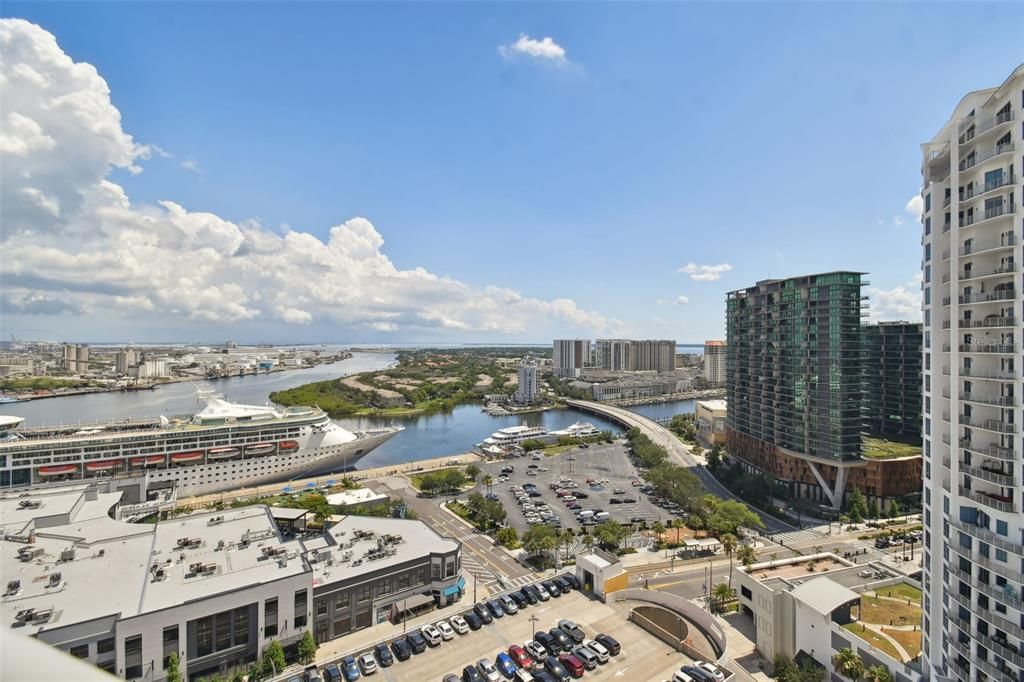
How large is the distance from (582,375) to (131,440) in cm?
5922

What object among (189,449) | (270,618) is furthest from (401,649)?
(189,449)

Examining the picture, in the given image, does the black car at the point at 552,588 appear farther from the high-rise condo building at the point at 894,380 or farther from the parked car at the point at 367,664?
the high-rise condo building at the point at 894,380

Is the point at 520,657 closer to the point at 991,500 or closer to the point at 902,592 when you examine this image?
the point at 991,500

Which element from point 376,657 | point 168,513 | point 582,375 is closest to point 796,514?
point 376,657

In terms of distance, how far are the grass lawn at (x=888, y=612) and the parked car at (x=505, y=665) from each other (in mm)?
7409

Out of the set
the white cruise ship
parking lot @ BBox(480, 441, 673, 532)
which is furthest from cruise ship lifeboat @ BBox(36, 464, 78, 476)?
the white cruise ship

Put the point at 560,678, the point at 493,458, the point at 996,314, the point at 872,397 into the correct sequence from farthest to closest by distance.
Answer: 1. the point at 493,458
2. the point at 872,397
3. the point at 560,678
4. the point at 996,314

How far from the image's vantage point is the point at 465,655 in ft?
32.4

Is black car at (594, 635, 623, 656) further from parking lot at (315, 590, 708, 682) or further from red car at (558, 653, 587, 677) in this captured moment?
red car at (558, 653, 587, 677)

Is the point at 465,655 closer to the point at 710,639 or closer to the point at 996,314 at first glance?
the point at 710,639

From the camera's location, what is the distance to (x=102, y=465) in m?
20.7

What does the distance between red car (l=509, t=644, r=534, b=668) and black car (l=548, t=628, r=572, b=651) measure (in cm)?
72

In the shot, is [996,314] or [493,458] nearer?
[996,314]

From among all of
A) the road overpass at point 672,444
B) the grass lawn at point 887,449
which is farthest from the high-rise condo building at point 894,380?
the road overpass at point 672,444
